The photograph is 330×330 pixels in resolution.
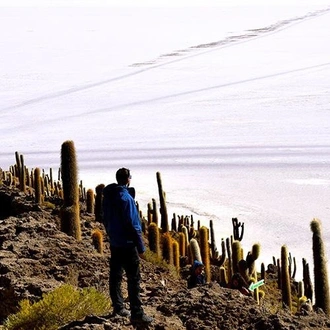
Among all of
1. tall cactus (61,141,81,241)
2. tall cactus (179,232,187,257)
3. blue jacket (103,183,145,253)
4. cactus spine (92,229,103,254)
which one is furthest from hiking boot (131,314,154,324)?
tall cactus (179,232,187,257)

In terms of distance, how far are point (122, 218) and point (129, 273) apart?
324 mm

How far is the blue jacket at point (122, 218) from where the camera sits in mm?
4801

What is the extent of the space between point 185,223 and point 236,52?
40617 mm

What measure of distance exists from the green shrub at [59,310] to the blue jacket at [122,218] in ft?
2.02

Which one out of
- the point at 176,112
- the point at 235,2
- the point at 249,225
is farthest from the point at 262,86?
the point at 235,2

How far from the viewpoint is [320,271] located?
695 cm

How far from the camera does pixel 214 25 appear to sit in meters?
70.9

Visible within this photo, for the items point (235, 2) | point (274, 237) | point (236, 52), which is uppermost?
point (235, 2)

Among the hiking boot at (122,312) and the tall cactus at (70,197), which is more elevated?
the tall cactus at (70,197)

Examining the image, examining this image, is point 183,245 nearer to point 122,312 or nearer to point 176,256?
point 176,256

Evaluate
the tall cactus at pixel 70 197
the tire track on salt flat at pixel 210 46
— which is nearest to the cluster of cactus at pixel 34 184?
the tall cactus at pixel 70 197

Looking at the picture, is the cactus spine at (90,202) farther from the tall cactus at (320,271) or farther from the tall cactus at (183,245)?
the tall cactus at (320,271)

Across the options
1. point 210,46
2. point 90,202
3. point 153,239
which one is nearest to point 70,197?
point 153,239

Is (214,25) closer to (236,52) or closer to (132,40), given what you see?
(132,40)
